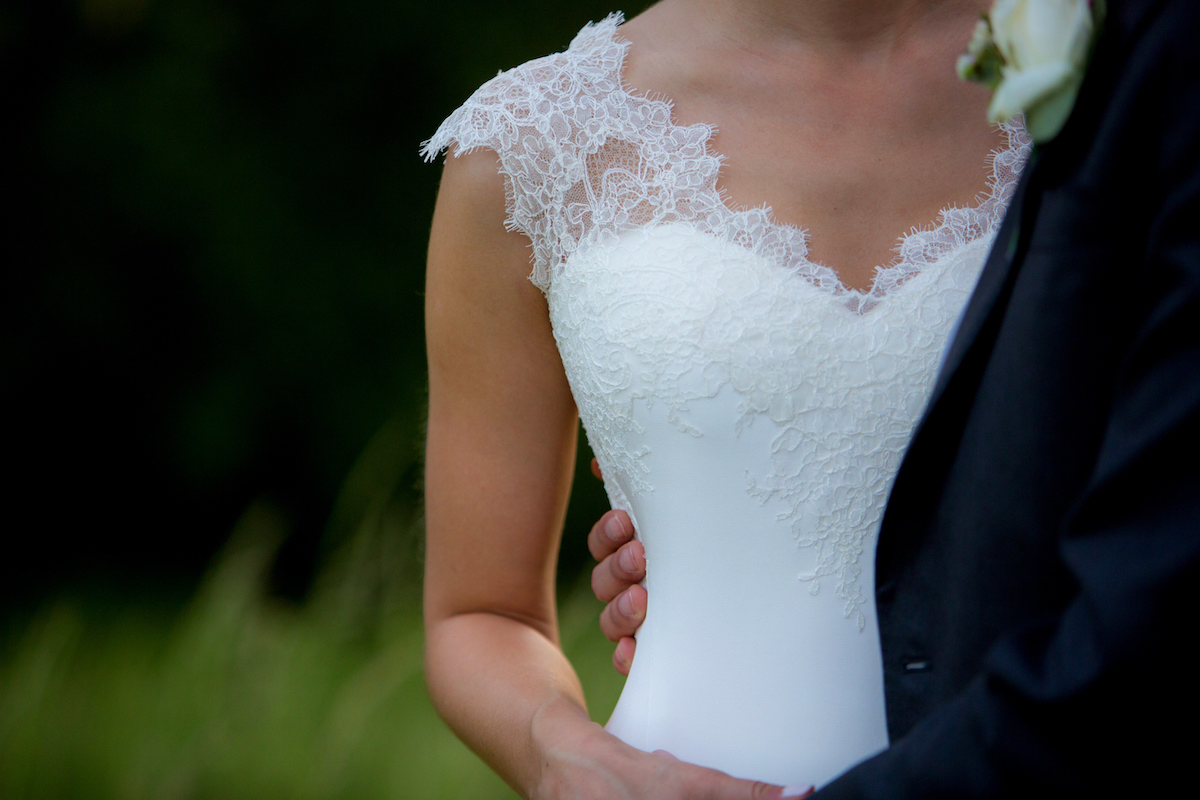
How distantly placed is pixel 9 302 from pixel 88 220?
1.87ft

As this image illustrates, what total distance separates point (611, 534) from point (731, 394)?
1.27 ft

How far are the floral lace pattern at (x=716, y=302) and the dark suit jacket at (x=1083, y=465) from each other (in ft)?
1.02

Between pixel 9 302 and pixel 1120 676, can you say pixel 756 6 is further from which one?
pixel 9 302

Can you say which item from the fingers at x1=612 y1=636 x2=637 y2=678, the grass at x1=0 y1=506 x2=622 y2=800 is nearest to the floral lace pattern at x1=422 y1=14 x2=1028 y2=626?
the fingers at x1=612 y1=636 x2=637 y2=678

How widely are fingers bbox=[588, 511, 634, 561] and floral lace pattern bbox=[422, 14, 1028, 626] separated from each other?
99 mm

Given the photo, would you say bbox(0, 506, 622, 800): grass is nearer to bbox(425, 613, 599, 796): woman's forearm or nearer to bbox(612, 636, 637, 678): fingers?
bbox(425, 613, 599, 796): woman's forearm

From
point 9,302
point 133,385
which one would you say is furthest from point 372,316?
point 9,302

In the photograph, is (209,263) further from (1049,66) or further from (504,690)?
(1049,66)

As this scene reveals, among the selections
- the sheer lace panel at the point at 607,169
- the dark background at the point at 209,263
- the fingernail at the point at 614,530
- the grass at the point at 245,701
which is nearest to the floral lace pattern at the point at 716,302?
the sheer lace panel at the point at 607,169

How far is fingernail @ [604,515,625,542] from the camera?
5.50 ft

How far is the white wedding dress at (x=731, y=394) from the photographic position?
142cm

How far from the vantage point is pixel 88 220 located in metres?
5.16

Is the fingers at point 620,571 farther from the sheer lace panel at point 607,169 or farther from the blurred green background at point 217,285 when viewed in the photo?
the blurred green background at point 217,285

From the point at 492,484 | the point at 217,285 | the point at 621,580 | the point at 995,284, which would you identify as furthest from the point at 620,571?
the point at 217,285
